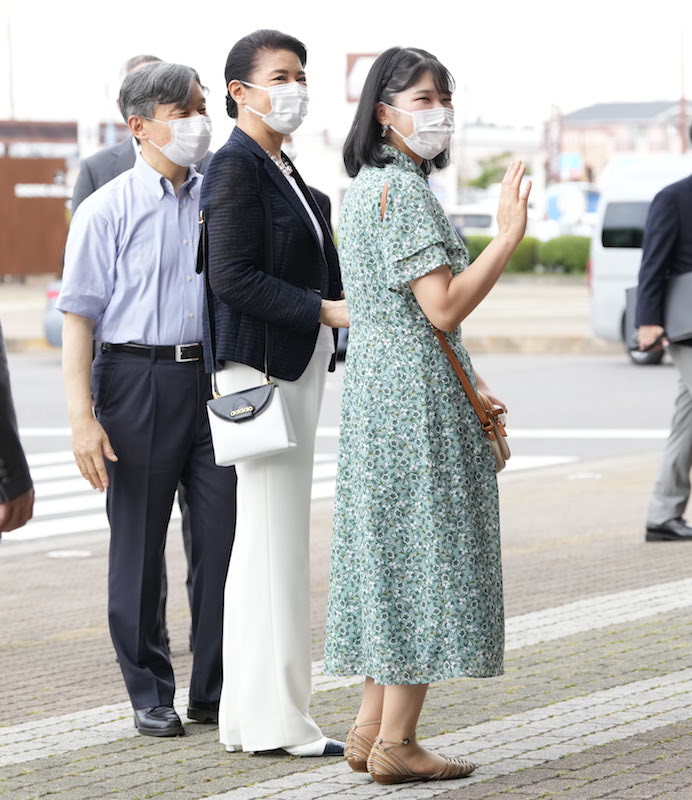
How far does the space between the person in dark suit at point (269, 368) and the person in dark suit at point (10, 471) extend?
1.18 metres

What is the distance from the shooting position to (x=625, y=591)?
7.45m

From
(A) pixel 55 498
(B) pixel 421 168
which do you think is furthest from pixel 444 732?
(A) pixel 55 498

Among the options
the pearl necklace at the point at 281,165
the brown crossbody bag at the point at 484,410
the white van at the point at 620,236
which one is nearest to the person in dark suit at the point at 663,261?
the pearl necklace at the point at 281,165

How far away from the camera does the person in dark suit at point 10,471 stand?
336 cm

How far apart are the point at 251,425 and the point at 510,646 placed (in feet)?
6.88

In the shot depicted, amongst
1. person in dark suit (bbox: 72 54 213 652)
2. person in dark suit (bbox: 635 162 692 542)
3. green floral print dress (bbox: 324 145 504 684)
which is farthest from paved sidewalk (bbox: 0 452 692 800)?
person in dark suit (bbox: 635 162 692 542)

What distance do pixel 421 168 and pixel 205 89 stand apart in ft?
3.33

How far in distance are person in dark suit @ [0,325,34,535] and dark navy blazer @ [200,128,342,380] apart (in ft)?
3.79

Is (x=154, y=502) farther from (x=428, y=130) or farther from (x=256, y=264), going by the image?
(x=428, y=130)

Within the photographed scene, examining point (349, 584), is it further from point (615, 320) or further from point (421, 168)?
point (615, 320)

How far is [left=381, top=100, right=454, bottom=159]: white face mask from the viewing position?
169 inches

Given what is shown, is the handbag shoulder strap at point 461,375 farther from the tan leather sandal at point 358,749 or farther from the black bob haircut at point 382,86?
the tan leather sandal at point 358,749

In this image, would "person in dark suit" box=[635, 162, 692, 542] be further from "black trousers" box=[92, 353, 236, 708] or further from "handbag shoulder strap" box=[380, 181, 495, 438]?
"handbag shoulder strap" box=[380, 181, 495, 438]

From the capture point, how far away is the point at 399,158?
4340 millimetres
